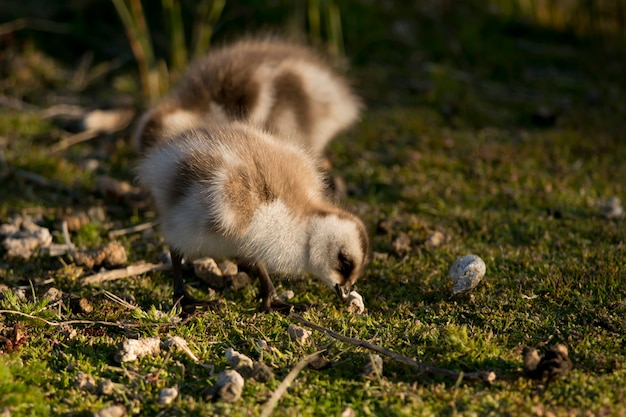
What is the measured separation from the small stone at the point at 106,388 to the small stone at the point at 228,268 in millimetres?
1309

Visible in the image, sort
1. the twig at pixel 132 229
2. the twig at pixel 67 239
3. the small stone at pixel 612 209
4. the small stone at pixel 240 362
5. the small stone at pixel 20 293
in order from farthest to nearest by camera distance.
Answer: the small stone at pixel 612 209 → the twig at pixel 132 229 → the twig at pixel 67 239 → the small stone at pixel 20 293 → the small stone at pixel 240 362

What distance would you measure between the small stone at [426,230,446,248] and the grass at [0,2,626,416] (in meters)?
0.05

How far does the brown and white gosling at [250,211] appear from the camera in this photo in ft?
12.9

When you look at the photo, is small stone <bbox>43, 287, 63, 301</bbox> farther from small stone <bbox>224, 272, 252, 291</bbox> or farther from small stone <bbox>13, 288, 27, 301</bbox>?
small stone <bbox>224, 272, 252, 291</bbox>

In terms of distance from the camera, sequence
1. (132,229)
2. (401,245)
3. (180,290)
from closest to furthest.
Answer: (180,290) → (401,245) → (132,229)

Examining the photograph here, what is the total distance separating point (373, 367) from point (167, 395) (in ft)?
3.10

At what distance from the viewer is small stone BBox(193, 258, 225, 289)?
4473mm

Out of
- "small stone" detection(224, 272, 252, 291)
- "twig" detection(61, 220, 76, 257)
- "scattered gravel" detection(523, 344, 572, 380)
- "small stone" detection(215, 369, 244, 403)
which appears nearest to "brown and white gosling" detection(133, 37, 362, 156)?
"twig" detection(61, 220, 76, 257)

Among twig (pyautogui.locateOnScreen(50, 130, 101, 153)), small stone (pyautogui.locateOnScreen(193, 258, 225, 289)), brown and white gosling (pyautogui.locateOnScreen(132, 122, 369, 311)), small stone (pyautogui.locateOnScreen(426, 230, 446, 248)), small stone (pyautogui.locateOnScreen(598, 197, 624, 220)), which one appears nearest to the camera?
brown and white gosling (pyautogui.locateOnScreen(132, 122, 369, 311))

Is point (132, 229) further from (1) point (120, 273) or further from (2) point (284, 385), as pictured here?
(2) point (284, 385)

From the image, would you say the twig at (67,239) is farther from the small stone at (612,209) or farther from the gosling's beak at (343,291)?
the small stone at (612,209)

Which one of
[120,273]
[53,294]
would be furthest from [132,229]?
[53,294]

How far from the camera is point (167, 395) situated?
3250 millimetres

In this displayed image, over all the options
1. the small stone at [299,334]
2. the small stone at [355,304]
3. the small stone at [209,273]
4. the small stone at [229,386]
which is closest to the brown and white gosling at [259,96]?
the small stone at [209,273]
